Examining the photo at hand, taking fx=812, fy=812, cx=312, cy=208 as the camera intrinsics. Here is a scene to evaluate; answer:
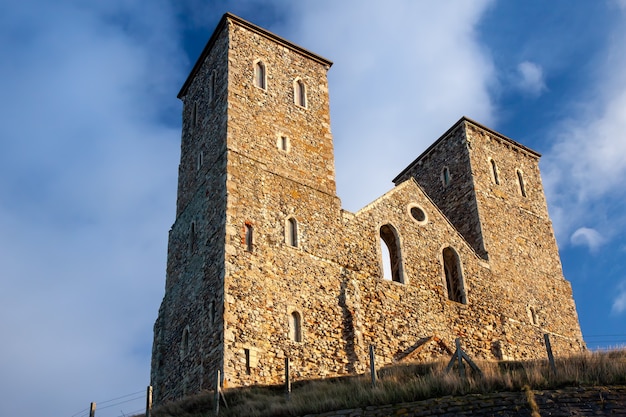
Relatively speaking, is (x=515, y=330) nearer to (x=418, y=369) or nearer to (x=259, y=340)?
(x=418, y=369)

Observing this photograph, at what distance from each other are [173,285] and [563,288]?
1544cm

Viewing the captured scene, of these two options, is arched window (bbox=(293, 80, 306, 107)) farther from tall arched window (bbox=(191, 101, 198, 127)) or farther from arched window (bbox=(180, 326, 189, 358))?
arched window (bbox=(180, 326, 189, 358))

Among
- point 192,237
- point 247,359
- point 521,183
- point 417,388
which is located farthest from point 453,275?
point 417,388

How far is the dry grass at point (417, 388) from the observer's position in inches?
663

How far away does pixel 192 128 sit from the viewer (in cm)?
2894

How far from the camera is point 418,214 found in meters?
28.5

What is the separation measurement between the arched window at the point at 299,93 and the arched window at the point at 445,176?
771 centimetres

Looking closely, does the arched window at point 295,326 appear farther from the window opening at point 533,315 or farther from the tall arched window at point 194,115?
the window opening at point 533,315

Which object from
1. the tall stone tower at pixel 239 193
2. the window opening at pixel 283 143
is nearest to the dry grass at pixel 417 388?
the tall stone tower at pixel 239 193

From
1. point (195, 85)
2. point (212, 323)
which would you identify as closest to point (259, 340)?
point (212, 323)

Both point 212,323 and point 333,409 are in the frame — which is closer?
point 333,409

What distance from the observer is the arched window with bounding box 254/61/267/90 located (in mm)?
27641

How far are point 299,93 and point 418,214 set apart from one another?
5990 millimetres

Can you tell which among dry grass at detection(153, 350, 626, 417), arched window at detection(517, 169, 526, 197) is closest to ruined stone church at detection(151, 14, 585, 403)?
arched window at detection(517, 169, 526, 197)
